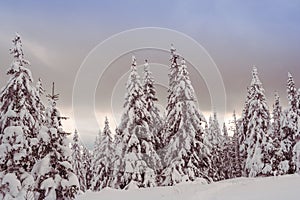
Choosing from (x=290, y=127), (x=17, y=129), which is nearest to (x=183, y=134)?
(x=17, y=129)

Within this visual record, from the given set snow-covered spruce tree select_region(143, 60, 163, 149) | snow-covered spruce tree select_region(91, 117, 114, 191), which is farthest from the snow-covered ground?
snow-covered spruce tree select_region(91, 117, 114, 191)

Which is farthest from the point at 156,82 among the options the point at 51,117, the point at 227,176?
the point at 227,176

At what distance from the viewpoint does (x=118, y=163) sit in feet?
108

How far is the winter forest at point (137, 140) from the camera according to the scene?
894 inches

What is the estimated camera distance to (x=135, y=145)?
32125 millimetres

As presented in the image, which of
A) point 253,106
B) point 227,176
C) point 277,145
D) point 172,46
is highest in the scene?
point 172,46

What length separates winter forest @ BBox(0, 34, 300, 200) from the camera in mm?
22719

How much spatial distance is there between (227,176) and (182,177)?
3520cm

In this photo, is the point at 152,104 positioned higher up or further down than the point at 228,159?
higher up

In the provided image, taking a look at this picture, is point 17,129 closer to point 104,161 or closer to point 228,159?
point 104,161

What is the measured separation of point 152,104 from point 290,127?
18.2 m

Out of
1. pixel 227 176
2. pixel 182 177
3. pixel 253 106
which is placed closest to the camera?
pixel 182 177

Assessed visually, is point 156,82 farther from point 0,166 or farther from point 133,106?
point 0,166

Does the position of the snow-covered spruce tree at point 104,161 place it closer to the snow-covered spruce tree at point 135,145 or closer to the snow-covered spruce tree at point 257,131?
the snow-covered spruce tree at point 135,145
